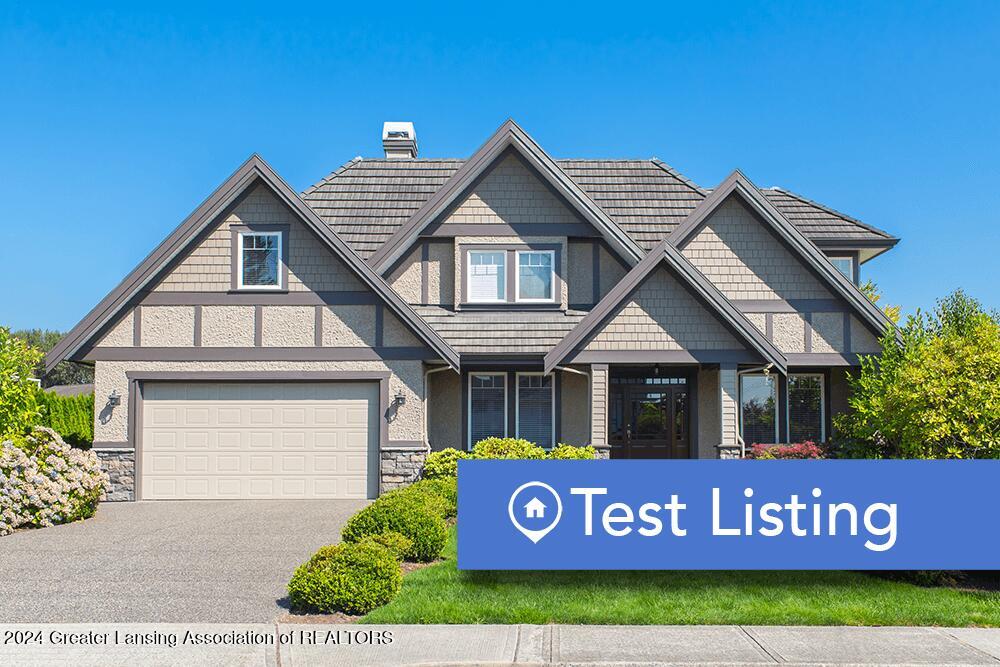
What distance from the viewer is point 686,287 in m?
17.3

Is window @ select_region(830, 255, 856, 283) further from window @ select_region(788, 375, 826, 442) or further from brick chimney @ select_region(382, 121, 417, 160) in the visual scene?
brick chimney @ select_region(382, 121, 417, 160)

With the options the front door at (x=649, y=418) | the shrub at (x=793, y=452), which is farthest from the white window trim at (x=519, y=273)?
the shrub at (x=793, y=452)

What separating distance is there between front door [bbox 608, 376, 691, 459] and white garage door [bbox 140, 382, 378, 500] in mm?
5229

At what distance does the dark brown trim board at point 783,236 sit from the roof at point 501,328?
296cm

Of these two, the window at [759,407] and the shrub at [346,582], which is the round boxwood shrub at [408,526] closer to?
the shrub at [346,582]

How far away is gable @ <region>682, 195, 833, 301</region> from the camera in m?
18.8

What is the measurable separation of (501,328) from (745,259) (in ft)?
17.4

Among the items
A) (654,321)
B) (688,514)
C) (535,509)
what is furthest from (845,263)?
(535,509)

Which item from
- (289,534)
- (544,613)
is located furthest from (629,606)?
(289,534)

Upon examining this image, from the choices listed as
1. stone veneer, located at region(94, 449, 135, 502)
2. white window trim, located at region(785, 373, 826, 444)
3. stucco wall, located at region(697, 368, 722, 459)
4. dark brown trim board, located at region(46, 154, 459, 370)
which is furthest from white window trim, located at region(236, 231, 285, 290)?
white window trim, located at region(785, 373, 826, 444)

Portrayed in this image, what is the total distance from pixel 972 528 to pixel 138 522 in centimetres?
1201

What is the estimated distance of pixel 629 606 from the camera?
8.79m

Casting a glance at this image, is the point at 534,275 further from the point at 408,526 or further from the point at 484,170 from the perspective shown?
the point at 408,526

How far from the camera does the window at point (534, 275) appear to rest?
19562 millimetres
